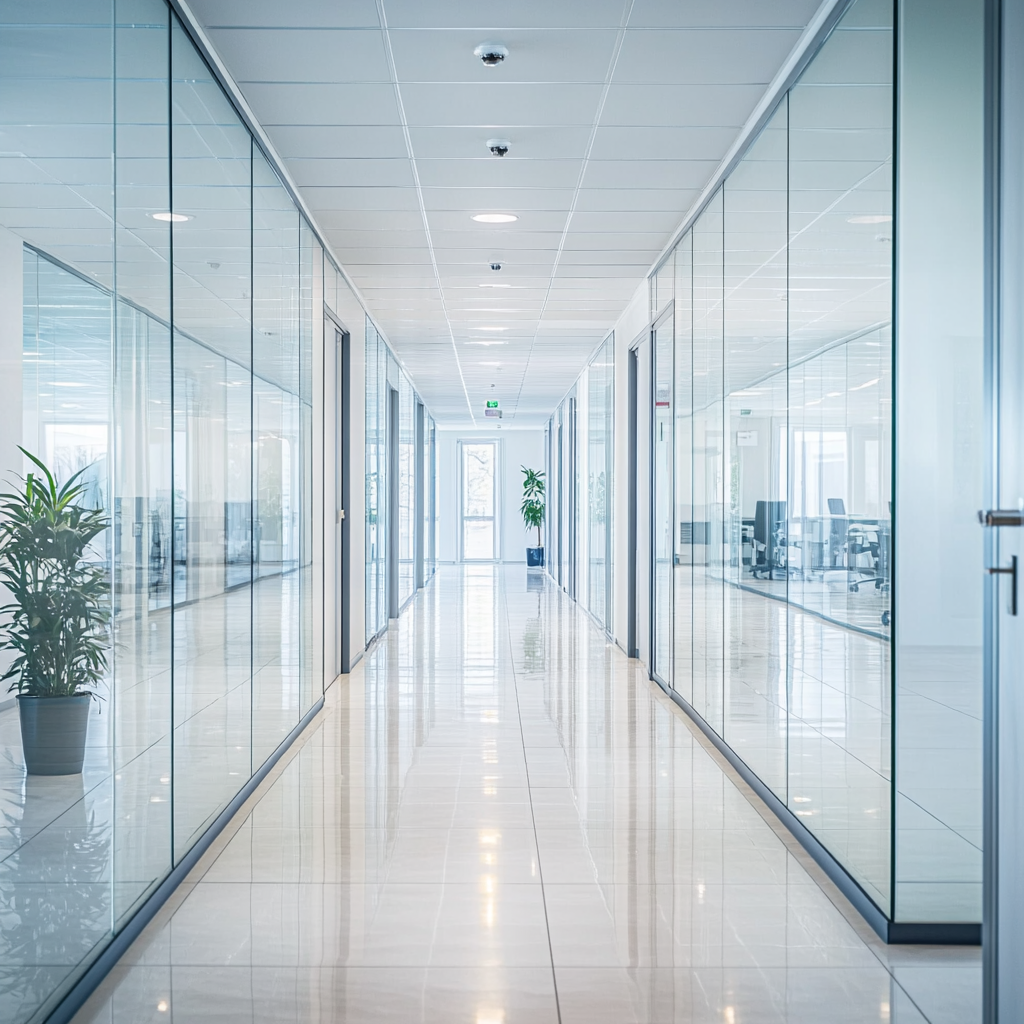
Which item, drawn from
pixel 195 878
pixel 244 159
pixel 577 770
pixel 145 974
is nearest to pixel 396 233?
pixel 244 159

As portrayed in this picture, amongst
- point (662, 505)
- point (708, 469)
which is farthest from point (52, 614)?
point (662, 505)

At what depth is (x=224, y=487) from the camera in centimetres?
464

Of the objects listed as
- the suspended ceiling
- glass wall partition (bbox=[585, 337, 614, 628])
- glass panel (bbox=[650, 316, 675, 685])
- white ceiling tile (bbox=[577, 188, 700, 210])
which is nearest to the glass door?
glass wall partition (bbox=[585, 337, 614, 628])

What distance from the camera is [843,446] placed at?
3807 mm

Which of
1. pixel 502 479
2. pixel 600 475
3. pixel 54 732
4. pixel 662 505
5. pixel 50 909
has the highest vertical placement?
pixel 502 479

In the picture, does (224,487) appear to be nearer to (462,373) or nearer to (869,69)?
(869,69)

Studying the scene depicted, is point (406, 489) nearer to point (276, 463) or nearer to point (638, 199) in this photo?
point (638, 199)

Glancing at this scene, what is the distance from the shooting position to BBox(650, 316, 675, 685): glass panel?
301 inches

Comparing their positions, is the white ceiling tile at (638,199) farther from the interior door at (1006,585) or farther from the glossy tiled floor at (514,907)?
the interior door at (1006,585)

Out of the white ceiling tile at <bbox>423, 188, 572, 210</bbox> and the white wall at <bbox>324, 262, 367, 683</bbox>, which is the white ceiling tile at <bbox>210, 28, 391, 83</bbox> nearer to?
the white ceiling tile at <bbox>423, 188, 572, 210</bbox>

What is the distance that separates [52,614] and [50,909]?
0.76 m

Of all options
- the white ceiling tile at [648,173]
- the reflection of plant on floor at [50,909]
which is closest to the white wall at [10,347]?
the reflection of plant on floor at [50,909]

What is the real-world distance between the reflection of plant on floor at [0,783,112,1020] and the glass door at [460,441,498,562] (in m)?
22.9

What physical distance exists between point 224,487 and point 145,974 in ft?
6.96
